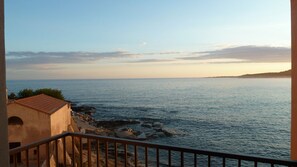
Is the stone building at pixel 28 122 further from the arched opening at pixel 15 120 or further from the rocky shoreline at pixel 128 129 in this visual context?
the rocky shoreline at pixel 128 129

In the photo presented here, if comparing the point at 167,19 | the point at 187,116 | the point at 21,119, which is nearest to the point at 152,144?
the point at 21,119

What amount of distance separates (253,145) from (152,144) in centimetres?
2600

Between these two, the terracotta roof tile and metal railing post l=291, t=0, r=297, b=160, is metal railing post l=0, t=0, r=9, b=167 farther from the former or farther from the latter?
the terracotta roof tile

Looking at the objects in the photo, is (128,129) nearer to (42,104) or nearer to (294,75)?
(42,104)

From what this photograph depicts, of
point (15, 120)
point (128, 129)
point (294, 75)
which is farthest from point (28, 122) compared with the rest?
point (294, 75)

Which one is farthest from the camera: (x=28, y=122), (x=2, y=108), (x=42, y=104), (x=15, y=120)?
(x=42, y=104)

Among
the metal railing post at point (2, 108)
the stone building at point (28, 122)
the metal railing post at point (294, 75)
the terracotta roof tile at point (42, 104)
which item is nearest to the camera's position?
the metal railing post at point (2, 108)

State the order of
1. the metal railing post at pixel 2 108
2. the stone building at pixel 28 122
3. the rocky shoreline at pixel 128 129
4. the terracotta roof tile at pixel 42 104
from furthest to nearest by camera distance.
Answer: the rocky shoreline at pixel 128 129, the terracotta roof tile at pixel 42 104, the stone building at pixel 28 122, the metal railing post at pixel 2 108

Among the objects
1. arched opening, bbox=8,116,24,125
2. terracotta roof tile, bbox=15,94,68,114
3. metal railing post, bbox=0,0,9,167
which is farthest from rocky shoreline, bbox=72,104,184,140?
metal railing post, bbox=0,0,9,167

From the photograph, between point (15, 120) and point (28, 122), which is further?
point (28, 122)

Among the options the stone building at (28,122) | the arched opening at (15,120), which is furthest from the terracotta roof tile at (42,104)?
the arched opening at (15,120)

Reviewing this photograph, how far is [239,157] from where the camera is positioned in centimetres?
265

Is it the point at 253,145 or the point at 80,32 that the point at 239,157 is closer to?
the point at 253,145

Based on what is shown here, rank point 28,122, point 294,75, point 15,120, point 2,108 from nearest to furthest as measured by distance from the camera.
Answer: point 2,108 < point 294,75 < point 15,120 < point 28,122
